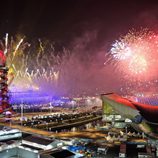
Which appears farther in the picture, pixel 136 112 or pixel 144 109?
pixel 144 109

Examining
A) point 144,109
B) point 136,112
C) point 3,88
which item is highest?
point 3,88

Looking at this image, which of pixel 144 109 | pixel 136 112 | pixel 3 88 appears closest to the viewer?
pixel 136 112

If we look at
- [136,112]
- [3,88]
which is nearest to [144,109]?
[136,112]

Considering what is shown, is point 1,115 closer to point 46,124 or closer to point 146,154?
point 46,124

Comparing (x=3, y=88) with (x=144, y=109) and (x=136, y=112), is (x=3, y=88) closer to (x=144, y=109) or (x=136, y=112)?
(x=144, y=109)

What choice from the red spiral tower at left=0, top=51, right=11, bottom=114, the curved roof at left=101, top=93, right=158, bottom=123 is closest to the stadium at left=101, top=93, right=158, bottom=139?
the curved roof at left=101, top=93, right=158, bottom=123

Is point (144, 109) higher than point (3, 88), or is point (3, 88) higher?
point (3, 88)

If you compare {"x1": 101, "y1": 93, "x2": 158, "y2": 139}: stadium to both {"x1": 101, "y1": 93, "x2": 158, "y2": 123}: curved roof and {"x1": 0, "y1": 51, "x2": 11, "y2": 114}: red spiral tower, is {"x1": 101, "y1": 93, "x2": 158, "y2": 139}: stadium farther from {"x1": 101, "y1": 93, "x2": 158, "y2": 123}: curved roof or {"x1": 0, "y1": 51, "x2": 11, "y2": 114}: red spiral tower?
{"x1": 0, "y1": 51, "x2": 11, "y2": 114}: red spiral tower

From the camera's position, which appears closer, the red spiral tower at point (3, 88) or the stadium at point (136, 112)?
the stadium at point (136, 112)

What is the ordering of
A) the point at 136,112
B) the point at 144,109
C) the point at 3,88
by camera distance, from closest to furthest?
the point at 136,112
the point at 144,109
the point at 3,88

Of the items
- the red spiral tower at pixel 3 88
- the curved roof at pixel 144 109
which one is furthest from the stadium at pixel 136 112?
the red spiral tower at pixel 3 88

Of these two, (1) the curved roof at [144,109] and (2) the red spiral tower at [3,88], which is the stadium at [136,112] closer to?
(1) the curved roof at [144,109]

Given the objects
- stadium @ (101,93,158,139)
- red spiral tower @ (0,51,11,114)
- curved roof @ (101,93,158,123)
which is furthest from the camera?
red spiral tower @ (0,51,11,114)
